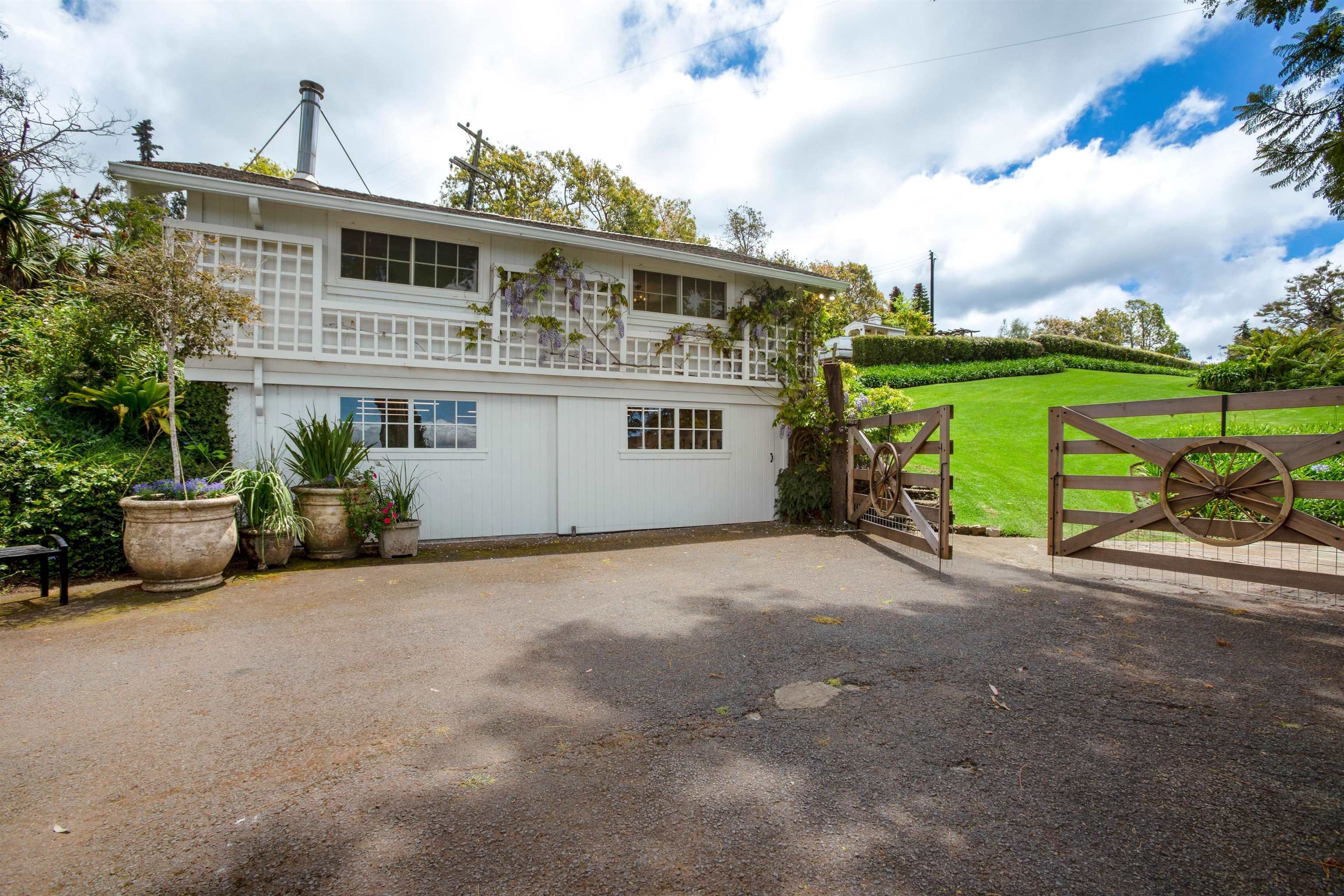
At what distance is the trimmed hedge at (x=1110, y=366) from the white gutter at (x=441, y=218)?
67.6 ft

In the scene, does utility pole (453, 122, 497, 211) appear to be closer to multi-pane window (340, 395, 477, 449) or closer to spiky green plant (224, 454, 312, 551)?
multi-pane window (340, 395, 477, 449)

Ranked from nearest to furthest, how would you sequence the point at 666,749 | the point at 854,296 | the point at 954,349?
the point at 666,749
the point at 954,349
the point at 854,296

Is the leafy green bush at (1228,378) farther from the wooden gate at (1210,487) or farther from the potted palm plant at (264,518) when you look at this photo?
the potted palm plant at (264,518)

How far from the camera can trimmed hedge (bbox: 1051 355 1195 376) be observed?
84.1 ft

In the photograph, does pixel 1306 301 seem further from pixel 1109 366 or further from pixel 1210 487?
pixel 1210 487

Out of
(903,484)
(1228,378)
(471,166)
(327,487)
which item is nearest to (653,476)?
(903,484)

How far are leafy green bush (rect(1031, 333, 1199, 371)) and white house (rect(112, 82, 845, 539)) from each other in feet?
73.5

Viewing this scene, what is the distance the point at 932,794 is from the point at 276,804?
8.27 ft

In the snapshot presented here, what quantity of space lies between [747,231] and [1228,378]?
74.6 ft

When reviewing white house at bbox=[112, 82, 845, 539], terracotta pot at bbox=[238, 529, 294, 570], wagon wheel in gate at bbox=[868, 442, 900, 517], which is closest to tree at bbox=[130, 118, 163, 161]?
white house at bbox=[112, 82, 845, 539]

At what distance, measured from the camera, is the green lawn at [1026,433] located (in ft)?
31.6

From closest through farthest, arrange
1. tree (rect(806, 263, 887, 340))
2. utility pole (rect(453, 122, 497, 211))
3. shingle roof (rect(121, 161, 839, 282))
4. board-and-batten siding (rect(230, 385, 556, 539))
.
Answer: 1. shingle roof (rect(121, 161, 839, 282))
2. board-and-batten siding (rect(230, 385, 556, 539))
3. utility pole (rect(453, 122, 497, 211))
4. tree (rect(806, 263, 887, 340))

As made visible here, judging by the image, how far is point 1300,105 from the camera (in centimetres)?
465

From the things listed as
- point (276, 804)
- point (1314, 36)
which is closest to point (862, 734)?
point (276, 804)
